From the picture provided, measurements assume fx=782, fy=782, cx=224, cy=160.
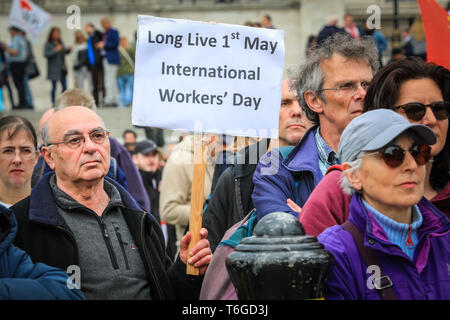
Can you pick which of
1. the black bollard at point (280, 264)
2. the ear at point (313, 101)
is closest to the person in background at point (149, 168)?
the ear at point (313, 101)

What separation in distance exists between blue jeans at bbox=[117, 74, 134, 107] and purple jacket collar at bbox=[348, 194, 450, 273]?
19.1m

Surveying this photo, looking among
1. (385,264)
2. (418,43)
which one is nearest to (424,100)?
(385,264)

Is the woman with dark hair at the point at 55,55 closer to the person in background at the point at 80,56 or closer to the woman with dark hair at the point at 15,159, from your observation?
the person in background at the point at 80,56

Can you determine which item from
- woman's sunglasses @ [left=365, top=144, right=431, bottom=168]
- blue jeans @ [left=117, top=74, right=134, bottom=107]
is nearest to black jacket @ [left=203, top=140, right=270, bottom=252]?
woman's sunglasses @ [left=365, top=144, right=431, bottom=168]

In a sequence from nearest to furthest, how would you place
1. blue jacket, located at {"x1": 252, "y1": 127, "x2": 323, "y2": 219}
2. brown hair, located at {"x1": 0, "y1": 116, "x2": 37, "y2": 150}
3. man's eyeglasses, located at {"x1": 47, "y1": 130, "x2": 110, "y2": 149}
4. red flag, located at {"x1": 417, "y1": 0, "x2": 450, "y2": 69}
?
blue jacket, located at {"x1": 252, "y1": 127, "x2": 323, "y2": 219} → man's eyeglasses, located at {"x1": 47, "y1": 130, "x2": 110, "y2": 149} → red flag, located at {"x1": 417, "y1": 0, "x2": 450, "y2": 69} → brown hair, located at {"x1": 0, "y1": 116, "x2": 37, "y2": 150}

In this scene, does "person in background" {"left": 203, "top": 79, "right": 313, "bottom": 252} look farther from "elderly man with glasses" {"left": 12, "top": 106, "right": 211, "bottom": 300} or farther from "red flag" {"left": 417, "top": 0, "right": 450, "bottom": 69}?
"red flag" {"left": 417, "top": 0, "right": 450, "bottom": 69}

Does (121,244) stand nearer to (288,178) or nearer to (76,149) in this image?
(76,149)

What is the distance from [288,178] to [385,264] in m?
1.15

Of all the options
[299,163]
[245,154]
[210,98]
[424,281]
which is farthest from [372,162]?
[245,154]

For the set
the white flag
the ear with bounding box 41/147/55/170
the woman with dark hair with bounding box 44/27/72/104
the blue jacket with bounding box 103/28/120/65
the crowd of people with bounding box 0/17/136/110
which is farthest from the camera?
the woman with dark hair with bounding box 44/27/72/104

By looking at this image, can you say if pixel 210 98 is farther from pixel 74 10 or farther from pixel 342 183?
pixel 74 10

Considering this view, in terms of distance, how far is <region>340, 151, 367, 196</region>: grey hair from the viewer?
132 inches

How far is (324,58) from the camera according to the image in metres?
4.66

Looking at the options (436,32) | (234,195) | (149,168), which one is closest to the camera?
(234,195)
